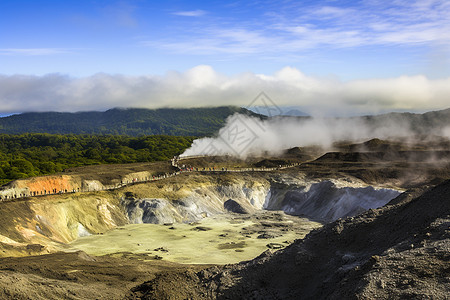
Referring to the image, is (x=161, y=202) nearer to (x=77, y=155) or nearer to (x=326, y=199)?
(x=326, y=199)

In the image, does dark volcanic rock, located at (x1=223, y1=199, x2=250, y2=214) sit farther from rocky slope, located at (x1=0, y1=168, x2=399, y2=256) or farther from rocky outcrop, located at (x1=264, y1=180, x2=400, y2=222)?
rocky outcrop, located at (x1=264, y1=180, x2=400, y2=222)

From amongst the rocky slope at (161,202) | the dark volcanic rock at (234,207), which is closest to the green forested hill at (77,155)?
the rocky slope at (161,202)

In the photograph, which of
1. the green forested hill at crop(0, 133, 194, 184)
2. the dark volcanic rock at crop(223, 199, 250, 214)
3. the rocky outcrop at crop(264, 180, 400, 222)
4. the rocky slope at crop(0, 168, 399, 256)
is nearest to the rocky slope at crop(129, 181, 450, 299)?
the rocky slope at crop(0, 168, 399, 256)

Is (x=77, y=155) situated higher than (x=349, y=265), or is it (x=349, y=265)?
(x=77, y=155)

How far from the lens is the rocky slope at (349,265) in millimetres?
22344

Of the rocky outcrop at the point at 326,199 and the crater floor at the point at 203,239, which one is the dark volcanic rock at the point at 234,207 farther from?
the rocky outcrop at the point at 326,199

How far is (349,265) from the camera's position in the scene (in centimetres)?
2689

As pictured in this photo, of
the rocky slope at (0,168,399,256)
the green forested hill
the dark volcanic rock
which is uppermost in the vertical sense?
the green forested hill

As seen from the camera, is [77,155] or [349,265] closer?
[349,265]

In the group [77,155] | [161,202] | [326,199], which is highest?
[77,155]

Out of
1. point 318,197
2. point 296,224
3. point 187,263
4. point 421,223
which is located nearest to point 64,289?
point 187,263

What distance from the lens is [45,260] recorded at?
39.8m

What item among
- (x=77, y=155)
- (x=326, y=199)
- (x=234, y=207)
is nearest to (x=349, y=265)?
(x=326, y=199)

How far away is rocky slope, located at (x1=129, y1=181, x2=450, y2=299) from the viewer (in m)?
22.3
